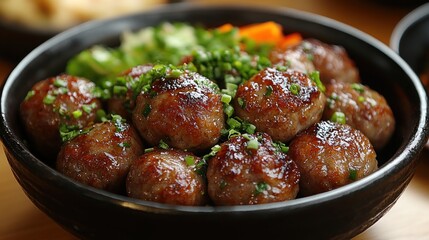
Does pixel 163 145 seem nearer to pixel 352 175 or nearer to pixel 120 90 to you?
pixel 120 90

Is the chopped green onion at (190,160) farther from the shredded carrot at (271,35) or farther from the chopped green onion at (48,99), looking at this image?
the shredded carrot at (271,35)

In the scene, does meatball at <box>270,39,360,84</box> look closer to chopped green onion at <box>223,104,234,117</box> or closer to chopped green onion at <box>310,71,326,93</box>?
chopped green onion at <box>310,71,326,93</box>

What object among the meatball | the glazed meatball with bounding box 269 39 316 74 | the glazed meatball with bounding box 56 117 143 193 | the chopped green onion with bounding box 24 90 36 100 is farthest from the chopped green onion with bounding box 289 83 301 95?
the chopped green onion with bounding box 24 90 36 100

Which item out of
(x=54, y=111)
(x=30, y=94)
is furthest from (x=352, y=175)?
(x=30, y=94)

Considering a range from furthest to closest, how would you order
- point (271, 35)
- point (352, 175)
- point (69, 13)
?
point (69, 13) < point (271, 35) < point (352, 175)

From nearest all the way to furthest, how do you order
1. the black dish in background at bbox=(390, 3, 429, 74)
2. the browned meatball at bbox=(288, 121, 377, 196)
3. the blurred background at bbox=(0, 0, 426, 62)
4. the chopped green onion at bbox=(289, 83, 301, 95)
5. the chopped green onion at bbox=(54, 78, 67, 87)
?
the browned meatball at bbox=(288, 121, 377, 196), the chopped green onion at bbox=(289, 83, 301, 95), the chopped green onion at bbox=(54, 78, 67, 87), the black dish in background at bbox=(390, 3, 429, 74), the blurred background at bbox=(0, 0, 426, 62)

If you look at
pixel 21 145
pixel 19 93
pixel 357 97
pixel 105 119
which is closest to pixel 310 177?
pixel 357 97
